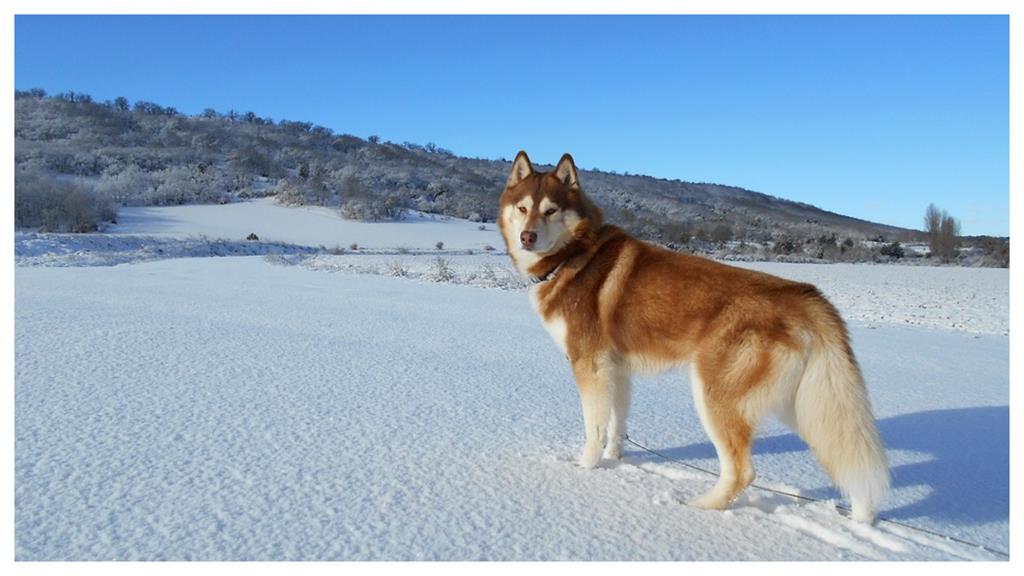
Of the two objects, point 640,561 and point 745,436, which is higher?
point 745,436

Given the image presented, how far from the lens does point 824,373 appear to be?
2.94 meters

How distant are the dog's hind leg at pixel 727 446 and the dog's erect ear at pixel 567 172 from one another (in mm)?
1708

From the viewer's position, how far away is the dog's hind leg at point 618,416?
3713 millimetres

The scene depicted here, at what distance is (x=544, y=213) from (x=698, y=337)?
1.32m

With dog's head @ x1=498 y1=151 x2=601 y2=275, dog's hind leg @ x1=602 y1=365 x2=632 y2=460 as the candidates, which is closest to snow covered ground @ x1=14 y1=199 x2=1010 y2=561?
dog's hind leg @ x1=602 y1=365 x2=632 y2=460

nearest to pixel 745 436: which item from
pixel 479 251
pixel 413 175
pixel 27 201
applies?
pixel 479 251

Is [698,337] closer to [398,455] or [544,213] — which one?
[544,213]

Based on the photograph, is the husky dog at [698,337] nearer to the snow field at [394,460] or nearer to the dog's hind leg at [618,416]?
the dog's hind leg at [618,416]

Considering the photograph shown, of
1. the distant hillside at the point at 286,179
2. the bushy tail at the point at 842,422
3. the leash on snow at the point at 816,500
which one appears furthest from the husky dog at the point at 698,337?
the distant hillside at the point at 286,179

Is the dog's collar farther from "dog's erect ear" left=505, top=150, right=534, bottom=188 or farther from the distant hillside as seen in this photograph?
the distant hillside

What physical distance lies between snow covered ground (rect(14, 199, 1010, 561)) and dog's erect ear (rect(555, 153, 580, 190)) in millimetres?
1741

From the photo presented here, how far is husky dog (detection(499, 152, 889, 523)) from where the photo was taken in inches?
116
